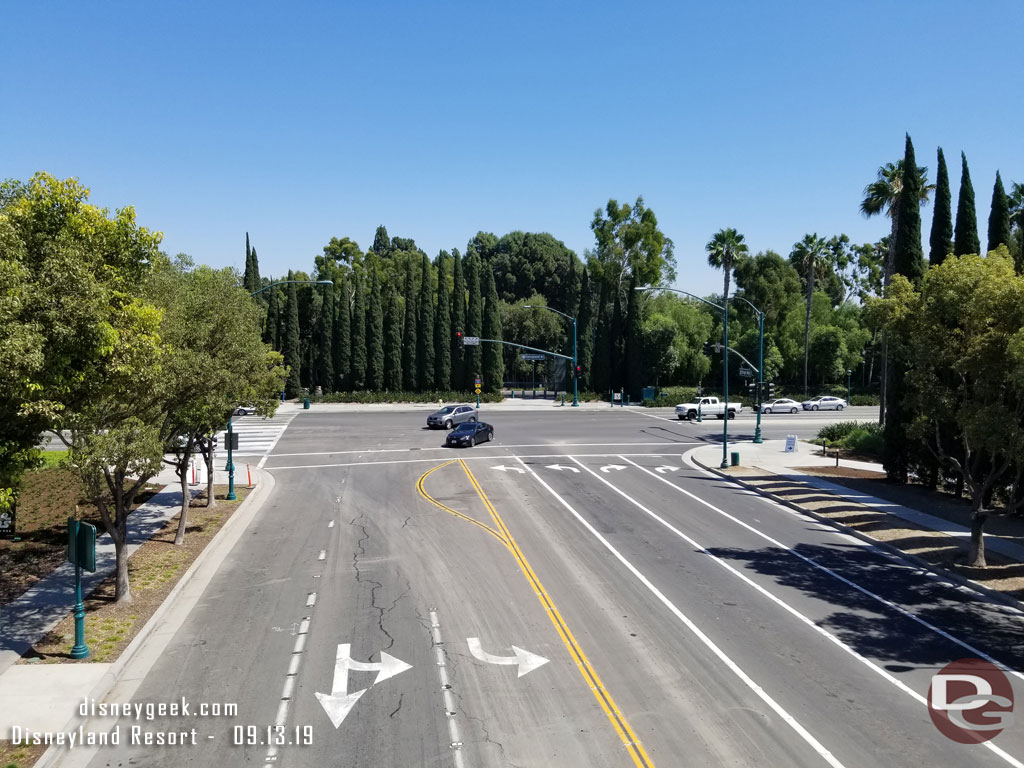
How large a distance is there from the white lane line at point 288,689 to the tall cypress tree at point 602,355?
6416 centimetres

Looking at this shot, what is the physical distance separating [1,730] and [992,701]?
44.9 ft

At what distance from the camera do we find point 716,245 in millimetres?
68438

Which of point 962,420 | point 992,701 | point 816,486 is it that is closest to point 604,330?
point 816,486

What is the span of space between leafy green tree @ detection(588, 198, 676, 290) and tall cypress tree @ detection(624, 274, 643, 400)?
731 cm

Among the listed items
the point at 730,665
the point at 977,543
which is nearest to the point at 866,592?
the point at 977,543

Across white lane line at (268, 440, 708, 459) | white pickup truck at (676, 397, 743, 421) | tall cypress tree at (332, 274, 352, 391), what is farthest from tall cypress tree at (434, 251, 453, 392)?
white lane line at (268, 440, 708, 459)

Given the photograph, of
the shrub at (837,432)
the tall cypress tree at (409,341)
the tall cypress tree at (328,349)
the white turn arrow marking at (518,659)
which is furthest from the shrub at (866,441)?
the tall cypress tree at (328,349)

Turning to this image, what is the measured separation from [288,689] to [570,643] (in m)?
4.59

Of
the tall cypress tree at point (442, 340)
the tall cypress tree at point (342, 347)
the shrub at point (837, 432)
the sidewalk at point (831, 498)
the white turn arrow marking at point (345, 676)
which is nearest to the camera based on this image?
the white turn arrow marking at point (345, 676)

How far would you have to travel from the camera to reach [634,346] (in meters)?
72.8

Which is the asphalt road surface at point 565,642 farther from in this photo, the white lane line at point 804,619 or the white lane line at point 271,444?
the white lane line at point 271,444

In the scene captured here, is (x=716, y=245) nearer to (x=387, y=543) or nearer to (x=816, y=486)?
(x=816, y=486)

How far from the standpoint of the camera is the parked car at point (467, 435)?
128 ft

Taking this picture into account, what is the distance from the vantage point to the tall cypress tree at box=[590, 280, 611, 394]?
250 ft
